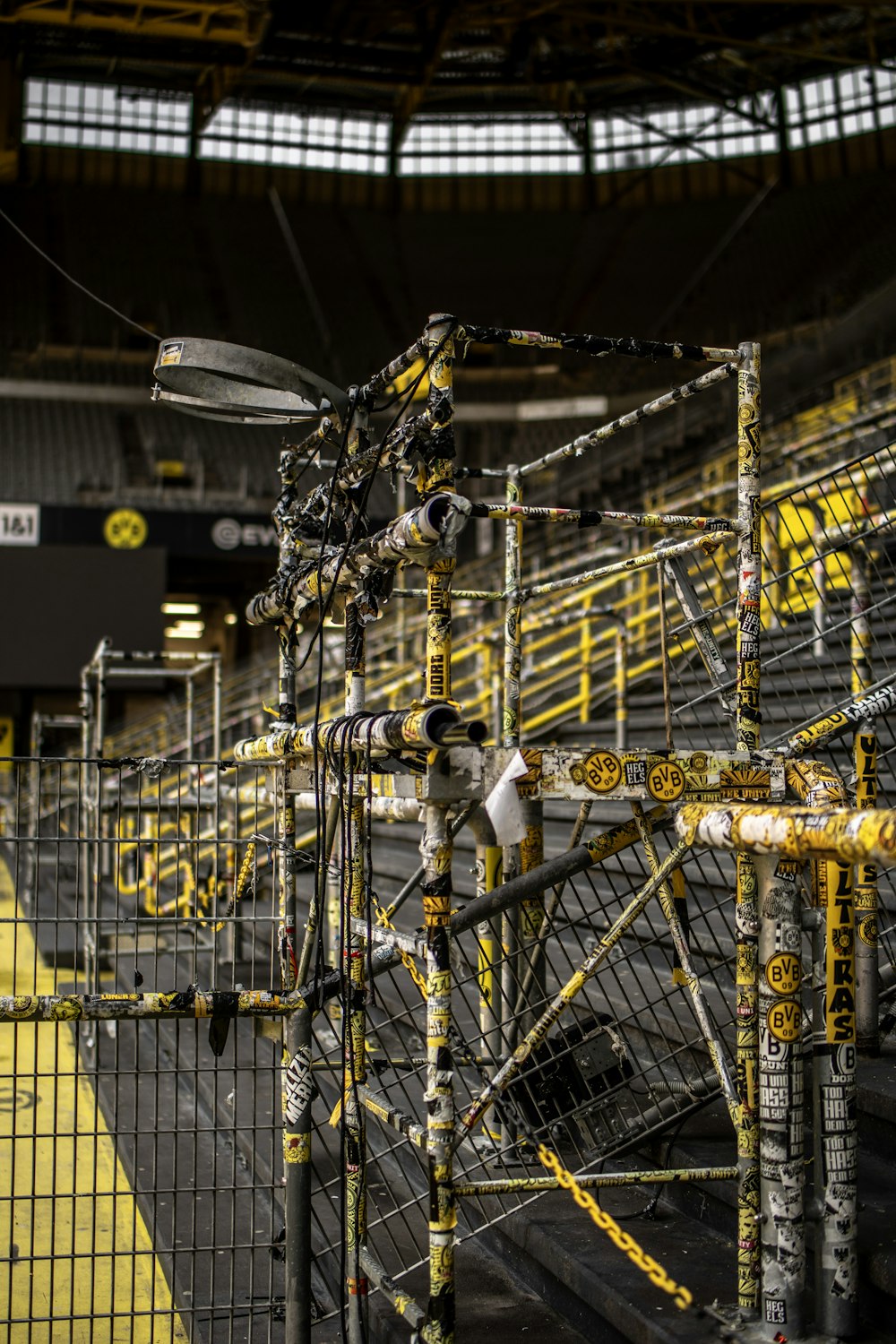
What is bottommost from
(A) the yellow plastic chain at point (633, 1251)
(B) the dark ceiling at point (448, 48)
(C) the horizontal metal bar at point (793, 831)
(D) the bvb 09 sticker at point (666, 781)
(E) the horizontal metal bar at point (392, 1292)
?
(E) the horizontal metal bar at point (392, 1292)

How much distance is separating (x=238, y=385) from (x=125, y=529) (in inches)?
824

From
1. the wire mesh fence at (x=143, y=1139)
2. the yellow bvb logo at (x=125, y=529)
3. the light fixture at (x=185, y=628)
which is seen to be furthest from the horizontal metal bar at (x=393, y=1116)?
the light fixture at (x=185, y=628)

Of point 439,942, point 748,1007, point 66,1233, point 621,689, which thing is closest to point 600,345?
point 439,942

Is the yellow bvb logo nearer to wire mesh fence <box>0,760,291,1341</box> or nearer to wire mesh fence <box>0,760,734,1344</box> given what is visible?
wire mesh fence <box>0,760,291,1341</box>

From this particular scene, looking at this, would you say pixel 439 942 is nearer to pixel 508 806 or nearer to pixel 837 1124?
pixel 508 806

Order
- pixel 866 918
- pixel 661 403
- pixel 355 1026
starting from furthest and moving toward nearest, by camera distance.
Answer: pixel 866 918 < pixel 661 403 < pixel 355 1026

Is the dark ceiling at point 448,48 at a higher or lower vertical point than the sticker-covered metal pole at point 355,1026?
higher

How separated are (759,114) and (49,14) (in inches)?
632

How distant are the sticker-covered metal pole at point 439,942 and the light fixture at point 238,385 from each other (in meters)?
0.75

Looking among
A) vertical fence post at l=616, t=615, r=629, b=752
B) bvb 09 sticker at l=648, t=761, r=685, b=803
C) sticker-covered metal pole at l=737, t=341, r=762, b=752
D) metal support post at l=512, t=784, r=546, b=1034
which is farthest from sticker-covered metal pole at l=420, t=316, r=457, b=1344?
→ vertical fence post at l=616, t=615, r=629, b=752

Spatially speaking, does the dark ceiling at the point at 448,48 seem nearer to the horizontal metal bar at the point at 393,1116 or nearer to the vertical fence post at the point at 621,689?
the vertical fence post at the point at 621,689

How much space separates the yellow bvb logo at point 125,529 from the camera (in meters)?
23.5

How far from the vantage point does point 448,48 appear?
26203mm

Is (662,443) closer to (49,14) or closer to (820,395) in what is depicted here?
(820,395)
